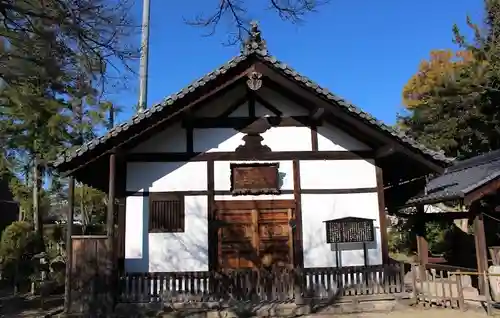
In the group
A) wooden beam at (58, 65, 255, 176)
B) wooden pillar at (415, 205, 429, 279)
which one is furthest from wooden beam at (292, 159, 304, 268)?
wooden pillar at (415, 205, 429, 279)

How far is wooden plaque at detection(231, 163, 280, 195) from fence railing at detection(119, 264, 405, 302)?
186 centimetres

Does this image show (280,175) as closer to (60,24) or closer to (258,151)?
(258,151)

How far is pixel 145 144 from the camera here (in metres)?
11.7

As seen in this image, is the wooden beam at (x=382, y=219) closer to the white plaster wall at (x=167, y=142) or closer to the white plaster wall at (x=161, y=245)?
the white plaster wall at (x=161, y=245)

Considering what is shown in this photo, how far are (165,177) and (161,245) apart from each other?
1.56m

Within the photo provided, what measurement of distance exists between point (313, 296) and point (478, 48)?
17.2 meters

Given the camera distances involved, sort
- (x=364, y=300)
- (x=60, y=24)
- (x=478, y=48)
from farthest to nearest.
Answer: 1. (x=478, y=48)
2. (x=364, y=300)
3. (x=60, y=24)

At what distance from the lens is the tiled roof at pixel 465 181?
417 inches

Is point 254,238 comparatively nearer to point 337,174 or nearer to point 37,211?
point 337,174

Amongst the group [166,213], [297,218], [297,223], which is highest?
[166,213]

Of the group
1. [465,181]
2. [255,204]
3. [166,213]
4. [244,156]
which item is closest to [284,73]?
[244,156]

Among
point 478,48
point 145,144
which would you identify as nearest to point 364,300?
point 145,144

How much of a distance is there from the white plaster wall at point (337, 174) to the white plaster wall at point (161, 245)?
8.80ft

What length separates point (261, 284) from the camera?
10867mm
